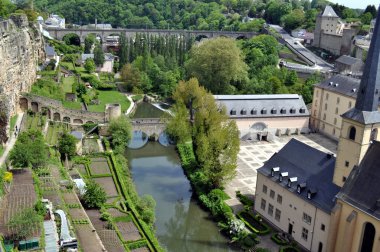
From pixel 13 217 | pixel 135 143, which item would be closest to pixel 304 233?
pixel 13 217

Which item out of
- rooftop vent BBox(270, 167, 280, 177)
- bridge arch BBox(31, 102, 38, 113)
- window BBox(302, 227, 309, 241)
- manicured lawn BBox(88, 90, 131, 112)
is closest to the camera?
window BBox(302, 227, 309, 241)

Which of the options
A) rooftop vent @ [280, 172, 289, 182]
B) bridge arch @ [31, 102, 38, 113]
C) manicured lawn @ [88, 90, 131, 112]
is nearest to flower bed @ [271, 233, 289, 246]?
rooftop vent @ [280, 172, 289, 182]

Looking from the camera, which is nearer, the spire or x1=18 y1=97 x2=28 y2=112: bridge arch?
the spire

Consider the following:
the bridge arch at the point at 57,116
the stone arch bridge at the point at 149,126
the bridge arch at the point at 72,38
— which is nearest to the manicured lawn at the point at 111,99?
the bridge arch at the point at 57,116

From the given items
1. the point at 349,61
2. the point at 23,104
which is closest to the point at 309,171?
the point at 23,104

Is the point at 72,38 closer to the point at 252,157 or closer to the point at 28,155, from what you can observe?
the point at 252,157

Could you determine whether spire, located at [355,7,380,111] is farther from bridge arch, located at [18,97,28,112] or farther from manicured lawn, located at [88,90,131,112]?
manicured lawn, located at [88,90,131,112]
